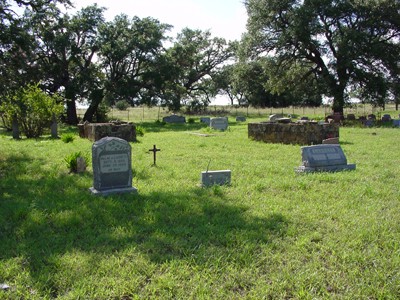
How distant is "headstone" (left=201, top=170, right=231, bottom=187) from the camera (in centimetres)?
692

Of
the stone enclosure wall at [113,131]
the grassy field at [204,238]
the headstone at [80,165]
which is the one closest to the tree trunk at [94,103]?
the stone enclosure wall at [113,131]

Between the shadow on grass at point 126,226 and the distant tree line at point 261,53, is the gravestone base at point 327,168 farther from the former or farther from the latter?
the distant tree line at point 261,53

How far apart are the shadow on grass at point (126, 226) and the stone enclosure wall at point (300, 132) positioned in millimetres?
8339

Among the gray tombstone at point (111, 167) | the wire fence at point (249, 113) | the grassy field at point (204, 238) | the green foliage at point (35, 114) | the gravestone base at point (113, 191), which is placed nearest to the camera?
the grassy field at point (204, 238)

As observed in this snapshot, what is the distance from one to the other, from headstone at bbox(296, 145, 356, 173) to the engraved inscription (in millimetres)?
3629

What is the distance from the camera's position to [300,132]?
555 inches

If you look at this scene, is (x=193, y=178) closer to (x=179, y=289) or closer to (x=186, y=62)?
(x=179, y=289)

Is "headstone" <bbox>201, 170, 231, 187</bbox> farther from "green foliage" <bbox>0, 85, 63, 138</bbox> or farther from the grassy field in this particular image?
"green foliage" <bbox>0, 85, 63, 138</bbox>

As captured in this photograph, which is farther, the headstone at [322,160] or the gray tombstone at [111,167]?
the headstone at [322,160]

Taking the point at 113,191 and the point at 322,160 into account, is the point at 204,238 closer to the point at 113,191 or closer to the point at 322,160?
the point at 113,191

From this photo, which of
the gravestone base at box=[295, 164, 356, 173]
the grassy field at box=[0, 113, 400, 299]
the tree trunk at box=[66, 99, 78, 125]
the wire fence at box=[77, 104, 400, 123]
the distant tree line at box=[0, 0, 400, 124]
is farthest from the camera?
the wire fence at box=[77, 104, 400, 123]

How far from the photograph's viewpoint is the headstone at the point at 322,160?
8078 millimetres

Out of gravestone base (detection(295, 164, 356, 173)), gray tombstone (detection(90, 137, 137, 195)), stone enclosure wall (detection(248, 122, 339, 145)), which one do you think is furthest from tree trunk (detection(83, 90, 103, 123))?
gray tombstone (detection(90, 137, 137, 195))

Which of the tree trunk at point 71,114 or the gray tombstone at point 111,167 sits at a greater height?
the tree trunk at point 71,114
